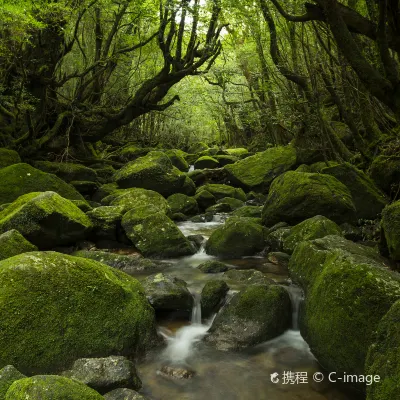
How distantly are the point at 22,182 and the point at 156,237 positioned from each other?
14.8ft

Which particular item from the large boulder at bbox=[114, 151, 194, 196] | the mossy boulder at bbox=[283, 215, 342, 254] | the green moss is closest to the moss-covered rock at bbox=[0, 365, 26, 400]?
the mossy boulder at bbox=[283, 215, 342, 254]

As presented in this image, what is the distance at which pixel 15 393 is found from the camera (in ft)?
8.96

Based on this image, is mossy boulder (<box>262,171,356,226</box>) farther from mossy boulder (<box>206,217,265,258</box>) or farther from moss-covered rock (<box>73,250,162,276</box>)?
moss-covered rock (<box>73,250,162,276</box>)

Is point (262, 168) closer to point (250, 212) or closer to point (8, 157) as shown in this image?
point (250, 212)

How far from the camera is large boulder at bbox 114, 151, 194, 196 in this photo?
14133 millimetres

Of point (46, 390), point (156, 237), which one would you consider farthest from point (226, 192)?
point (46, 390)

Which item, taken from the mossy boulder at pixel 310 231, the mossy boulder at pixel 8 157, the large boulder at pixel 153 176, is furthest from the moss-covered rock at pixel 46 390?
the large boulder at pixel 153 176

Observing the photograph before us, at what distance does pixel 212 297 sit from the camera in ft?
19.0

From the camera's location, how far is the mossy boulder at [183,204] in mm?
13297

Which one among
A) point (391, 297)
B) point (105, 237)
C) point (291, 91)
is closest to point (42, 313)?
point (391, 297)

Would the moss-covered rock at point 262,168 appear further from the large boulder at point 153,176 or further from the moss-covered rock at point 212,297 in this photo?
the moss-covered rock at point 212,297

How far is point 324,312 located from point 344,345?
43cm

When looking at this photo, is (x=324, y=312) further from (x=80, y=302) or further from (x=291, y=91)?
(x=291, y=91)

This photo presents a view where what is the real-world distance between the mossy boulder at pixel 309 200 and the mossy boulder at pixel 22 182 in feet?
20.1
